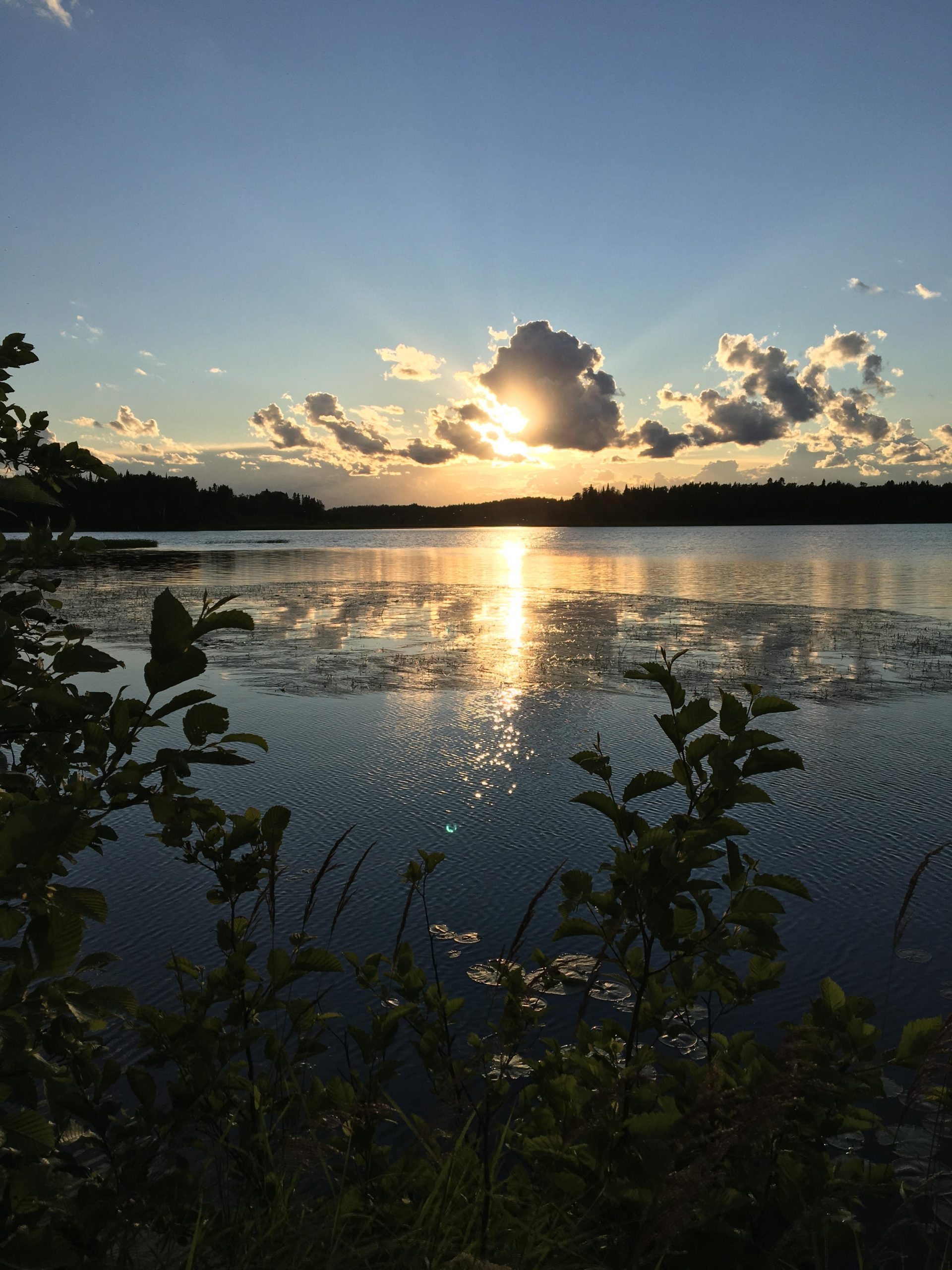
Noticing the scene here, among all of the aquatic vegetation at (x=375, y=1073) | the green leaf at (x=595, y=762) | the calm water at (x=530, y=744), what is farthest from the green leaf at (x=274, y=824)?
the calm water at (x=530, y=744)

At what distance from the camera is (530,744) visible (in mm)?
8898

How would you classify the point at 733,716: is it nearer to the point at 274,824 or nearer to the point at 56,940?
the point at 274,824

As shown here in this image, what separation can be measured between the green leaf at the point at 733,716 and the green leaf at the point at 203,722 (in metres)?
1.20

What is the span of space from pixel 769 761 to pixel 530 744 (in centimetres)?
705

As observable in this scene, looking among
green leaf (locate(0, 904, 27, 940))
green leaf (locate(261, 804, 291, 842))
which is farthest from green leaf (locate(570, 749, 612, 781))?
green leaf (locate(0, 904, 27, 940))

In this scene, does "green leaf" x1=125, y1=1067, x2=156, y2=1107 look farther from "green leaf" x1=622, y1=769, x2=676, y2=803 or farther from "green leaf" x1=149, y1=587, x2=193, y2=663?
"green leaf" x1=622, y1=769, x2=676, y2=803

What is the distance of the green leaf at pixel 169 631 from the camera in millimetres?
1448

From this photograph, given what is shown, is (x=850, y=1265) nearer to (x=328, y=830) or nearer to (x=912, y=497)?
(x=328, y=830)

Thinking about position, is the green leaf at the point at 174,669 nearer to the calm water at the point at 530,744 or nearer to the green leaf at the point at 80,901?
the green leaf at the point at 80,901

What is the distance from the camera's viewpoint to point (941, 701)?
10812 millimetres

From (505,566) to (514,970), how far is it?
140 ft

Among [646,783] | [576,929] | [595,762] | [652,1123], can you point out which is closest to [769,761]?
[646,783]

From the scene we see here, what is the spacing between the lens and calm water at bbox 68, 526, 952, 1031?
5.03 meters

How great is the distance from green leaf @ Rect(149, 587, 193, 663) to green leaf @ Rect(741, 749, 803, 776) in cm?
129
